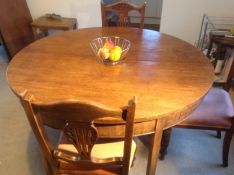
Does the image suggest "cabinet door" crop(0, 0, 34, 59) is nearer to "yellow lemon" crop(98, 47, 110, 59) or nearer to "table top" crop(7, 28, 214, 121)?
"table top" crop(7, 28, 214, 121)

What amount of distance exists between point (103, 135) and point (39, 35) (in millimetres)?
2488

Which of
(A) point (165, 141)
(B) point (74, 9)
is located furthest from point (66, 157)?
(B) point (74, 9)

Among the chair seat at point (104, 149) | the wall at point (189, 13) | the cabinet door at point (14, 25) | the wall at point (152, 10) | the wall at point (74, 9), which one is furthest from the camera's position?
the wall at point (152, 10)

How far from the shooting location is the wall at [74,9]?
112 inches

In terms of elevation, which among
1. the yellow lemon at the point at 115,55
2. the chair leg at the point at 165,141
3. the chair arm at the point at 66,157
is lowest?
the chair leg at the point at 165,141

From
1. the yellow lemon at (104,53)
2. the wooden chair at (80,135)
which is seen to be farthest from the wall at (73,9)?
the wooden chair at (80,135)

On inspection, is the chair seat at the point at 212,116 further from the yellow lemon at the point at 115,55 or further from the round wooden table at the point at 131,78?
the yellow lemon at the point at 115,55

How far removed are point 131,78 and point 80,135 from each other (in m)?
0.46

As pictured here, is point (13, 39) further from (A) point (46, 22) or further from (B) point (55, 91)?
(B) point (55, 91)

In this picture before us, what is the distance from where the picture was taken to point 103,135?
988 millimetres

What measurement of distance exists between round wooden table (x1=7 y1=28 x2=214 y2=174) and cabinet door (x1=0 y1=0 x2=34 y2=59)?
4.50 ft

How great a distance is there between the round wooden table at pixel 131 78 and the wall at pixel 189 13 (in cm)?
112

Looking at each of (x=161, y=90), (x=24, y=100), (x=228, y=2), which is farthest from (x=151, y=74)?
(x=228, y=2)

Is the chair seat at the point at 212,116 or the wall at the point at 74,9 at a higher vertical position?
the wall at the point at 74,9
